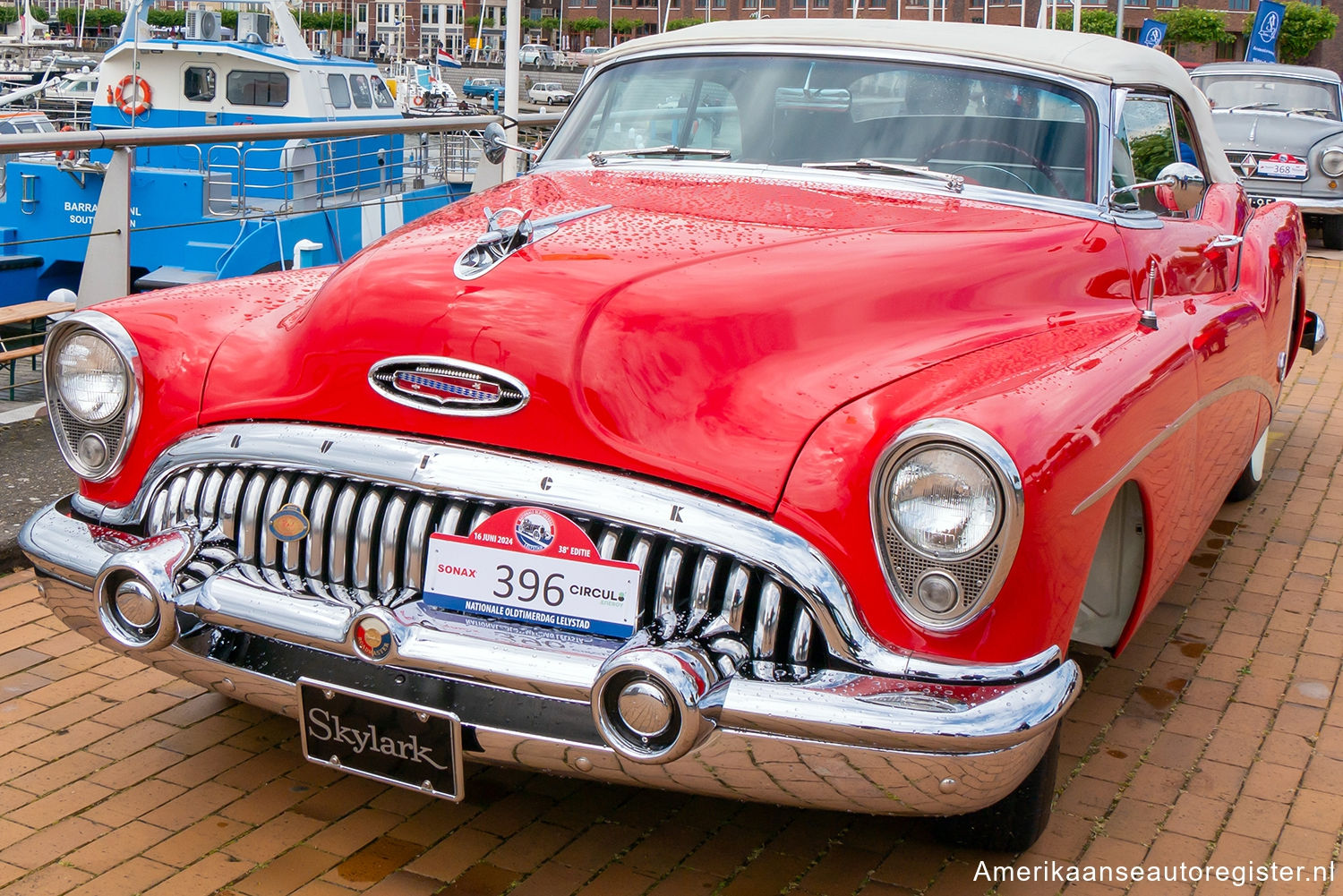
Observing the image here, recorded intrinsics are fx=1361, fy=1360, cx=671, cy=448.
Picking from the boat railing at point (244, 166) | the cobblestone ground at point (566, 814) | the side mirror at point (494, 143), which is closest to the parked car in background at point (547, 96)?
the boat railing at point (244, 166)

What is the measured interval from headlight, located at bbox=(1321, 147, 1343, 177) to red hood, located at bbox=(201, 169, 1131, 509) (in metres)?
10.8

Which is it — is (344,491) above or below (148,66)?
below

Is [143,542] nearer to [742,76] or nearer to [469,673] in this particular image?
[469,673]

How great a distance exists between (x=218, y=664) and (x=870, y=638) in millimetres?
1266

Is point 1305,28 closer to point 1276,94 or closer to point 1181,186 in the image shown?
point 1276,94

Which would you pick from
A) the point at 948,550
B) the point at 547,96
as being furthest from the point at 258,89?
the point at 547,96

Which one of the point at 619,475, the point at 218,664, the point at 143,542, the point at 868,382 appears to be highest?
the point at 868,382

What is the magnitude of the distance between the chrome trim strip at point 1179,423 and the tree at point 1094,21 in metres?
62.1

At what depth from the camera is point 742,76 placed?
371 cm

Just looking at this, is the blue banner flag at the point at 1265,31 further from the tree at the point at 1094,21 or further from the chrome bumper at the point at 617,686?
the tree at the point at 1094,21

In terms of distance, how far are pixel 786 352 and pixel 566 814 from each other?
3.79ft

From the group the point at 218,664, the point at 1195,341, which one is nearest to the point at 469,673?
the point at 218,664

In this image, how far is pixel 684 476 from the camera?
238cm

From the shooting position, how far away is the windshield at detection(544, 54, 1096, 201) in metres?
3.45
